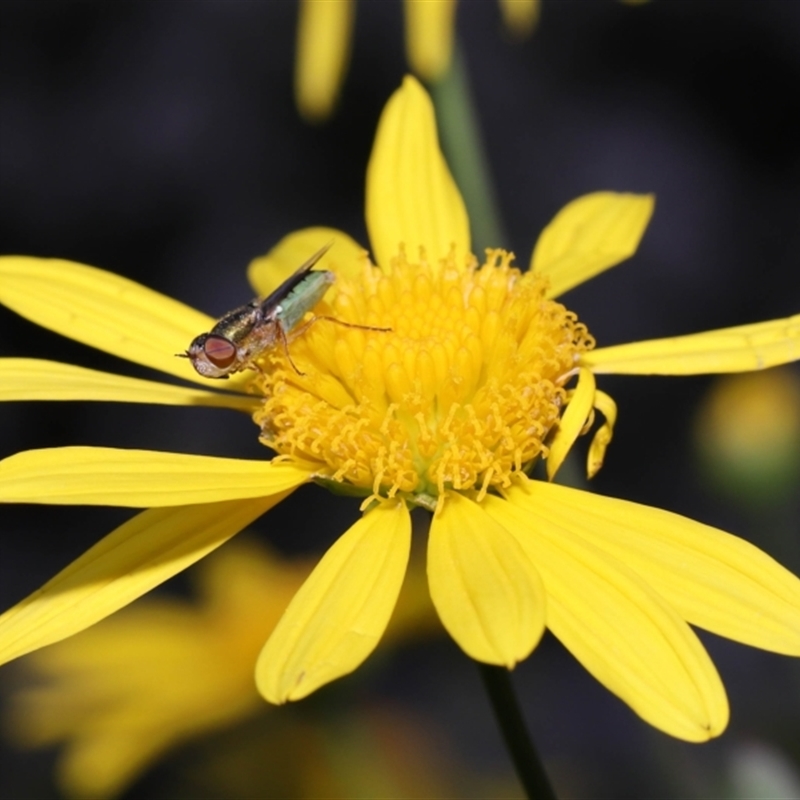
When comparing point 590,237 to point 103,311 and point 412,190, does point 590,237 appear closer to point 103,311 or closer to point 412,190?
Answer: point 412,190

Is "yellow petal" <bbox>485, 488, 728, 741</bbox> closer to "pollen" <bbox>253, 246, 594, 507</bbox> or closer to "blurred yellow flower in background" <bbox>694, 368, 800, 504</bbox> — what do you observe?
"pollen" <bbox>253, 246, 594, 507</bbox>

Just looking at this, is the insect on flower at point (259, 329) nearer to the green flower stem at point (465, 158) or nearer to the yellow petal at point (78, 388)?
the yellow petal at point (78, 388)

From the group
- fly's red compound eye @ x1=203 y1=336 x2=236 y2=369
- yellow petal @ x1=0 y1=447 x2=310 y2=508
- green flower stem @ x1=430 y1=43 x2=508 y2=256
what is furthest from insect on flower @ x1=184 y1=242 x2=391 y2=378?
green flower stem @ x1=430 y1=43 x2=508 y2=256

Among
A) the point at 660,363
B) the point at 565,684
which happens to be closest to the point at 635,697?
the point at 660,363

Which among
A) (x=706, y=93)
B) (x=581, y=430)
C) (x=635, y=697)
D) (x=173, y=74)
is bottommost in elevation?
(x=635, y=697)

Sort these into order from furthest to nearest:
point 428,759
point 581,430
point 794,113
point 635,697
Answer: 1. point 794,113
2. point 428,759
3. point 581,430
4. point 635,697

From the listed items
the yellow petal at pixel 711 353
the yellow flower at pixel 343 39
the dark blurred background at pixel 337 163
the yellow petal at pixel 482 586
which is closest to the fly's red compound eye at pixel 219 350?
the yellow petal at pixel 482 586

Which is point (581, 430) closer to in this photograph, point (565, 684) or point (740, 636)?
point (740, 636)

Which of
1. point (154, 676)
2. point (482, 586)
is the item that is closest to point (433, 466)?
point (482, 586)
